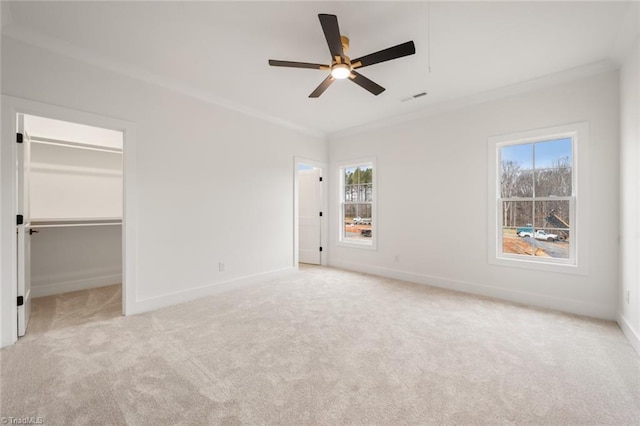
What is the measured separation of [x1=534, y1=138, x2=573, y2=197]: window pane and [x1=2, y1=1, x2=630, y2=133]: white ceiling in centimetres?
86

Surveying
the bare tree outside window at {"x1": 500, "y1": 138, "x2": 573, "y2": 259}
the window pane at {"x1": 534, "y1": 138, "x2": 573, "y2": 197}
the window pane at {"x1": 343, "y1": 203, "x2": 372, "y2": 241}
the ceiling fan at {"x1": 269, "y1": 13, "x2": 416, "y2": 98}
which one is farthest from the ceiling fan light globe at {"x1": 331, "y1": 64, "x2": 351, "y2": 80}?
the window pane at {"x1": 343, "y1": 203, "x2": 372, "y2": 241}

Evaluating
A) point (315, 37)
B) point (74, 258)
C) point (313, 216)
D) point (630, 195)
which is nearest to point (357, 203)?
point (313, 216)

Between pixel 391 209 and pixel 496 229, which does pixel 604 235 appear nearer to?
pixel 496 229

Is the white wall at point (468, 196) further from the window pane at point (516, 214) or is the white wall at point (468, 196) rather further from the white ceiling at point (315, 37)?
the white ceiling at point (315, 37)

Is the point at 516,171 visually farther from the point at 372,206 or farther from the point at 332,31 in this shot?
the point at 332,31

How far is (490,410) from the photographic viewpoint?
5.27 feet

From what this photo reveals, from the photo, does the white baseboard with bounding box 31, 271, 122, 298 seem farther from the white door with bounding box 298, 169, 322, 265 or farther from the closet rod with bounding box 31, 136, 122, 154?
the white door with bounding box 298, 169, 322, 265

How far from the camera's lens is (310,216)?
5.96 metres

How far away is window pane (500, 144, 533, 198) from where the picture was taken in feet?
11.6

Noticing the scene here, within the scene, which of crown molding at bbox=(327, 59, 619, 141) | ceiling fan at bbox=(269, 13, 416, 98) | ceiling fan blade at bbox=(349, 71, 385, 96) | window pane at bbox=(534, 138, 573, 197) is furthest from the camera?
window pane at bbox=(534, 138, 573, 197)

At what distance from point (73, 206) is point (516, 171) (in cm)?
633

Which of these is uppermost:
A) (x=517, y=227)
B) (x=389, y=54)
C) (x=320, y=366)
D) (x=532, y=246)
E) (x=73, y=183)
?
(x=389, y=54)

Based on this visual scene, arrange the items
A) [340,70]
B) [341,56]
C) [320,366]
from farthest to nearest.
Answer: [340,70], [341,56], [320,366]

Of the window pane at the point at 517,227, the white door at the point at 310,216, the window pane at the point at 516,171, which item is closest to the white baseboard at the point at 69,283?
the white door at the point at 310,216
